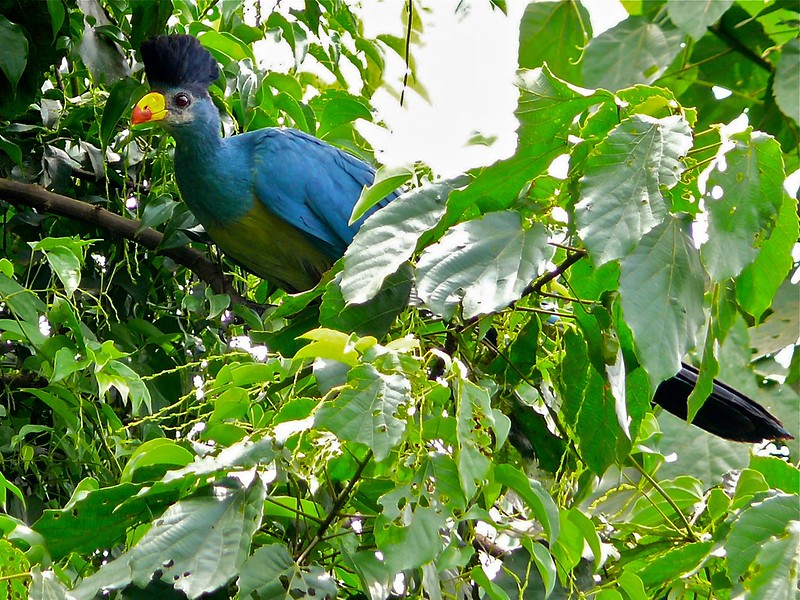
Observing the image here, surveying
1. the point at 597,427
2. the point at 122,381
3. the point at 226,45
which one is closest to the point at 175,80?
the point at 226,45

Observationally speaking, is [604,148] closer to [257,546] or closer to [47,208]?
[257,546]

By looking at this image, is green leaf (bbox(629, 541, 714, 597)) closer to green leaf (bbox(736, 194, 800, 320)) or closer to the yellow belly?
green leaf (bbox(736, 194, 800, 320))

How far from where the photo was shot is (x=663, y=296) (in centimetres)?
119

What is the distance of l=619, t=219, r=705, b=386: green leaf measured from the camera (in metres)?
1.17

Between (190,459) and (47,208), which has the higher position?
(190,459)

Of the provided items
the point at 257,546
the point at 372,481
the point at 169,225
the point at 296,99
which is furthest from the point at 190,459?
the point at 296,99

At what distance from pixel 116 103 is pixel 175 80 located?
71cm

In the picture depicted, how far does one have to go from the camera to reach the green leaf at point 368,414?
1171 millimetres

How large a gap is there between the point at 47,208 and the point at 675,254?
1.84 m

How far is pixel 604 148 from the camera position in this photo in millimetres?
1215

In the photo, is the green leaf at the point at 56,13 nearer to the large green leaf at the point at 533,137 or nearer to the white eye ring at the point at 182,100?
the white eye ring at the point at 182,100

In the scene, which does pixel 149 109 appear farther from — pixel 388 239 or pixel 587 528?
pixel 587 528

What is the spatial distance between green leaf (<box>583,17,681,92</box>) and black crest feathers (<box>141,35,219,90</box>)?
1831 mm

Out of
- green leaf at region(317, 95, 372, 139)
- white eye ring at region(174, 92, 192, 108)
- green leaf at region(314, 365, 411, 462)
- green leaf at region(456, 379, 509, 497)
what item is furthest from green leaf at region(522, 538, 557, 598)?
white eye ring at region(174, 92, 192, 108)
